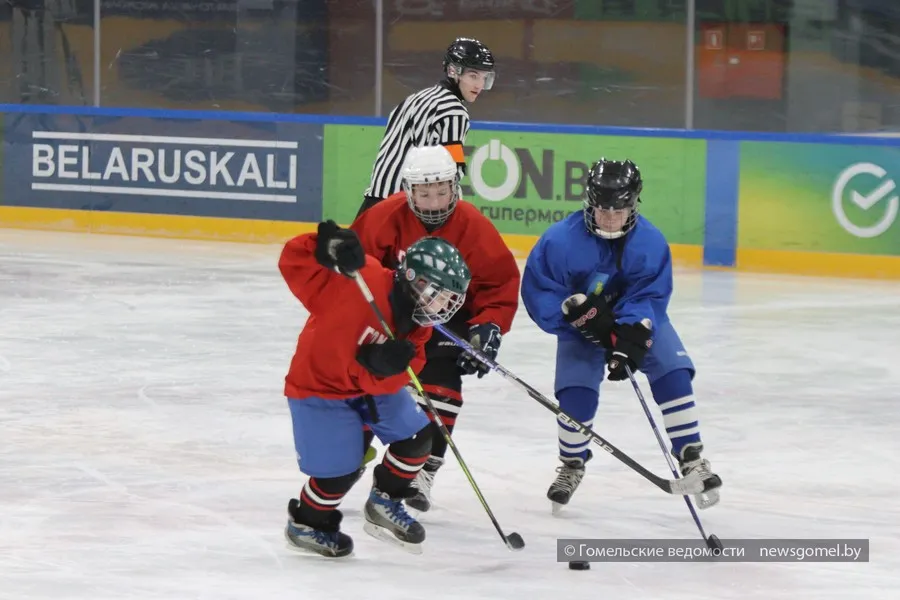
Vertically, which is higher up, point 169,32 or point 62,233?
point 169,32

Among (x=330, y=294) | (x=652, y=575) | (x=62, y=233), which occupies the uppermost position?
(x=330, y=294)

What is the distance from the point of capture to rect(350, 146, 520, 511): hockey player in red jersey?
13.8 ft

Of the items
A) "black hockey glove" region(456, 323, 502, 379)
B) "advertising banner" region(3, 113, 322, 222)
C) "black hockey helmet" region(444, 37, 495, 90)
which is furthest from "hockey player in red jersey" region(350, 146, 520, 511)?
"advertising banner" region(3, 113, 322, 222)

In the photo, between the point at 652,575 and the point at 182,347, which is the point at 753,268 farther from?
the point at 652,575

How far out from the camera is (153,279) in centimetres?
898

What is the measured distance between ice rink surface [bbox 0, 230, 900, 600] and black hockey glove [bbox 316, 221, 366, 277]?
2.18 feet

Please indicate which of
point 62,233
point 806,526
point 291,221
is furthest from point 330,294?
point 62,233

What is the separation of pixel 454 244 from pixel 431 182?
179 millimetres

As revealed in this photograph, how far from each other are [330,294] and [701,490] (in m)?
1.04

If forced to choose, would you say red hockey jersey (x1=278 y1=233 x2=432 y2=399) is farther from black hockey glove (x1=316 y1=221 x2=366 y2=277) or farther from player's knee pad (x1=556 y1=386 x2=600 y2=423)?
player's knee pad (x1=556 y1=386 x2=600 y2=423)

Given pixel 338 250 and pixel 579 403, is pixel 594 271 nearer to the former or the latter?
pixel 579 403

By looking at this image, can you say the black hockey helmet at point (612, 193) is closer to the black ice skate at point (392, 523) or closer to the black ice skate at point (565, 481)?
the black ice skate at point (565, 481)

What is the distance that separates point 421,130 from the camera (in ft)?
17.6

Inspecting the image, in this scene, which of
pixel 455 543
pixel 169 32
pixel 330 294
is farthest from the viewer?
pixel 169 32
